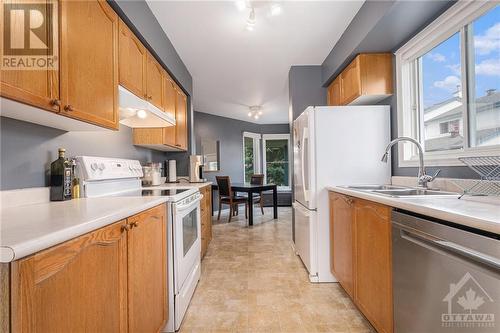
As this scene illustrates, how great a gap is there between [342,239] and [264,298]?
0.79m

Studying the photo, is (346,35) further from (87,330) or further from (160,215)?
(87,330)

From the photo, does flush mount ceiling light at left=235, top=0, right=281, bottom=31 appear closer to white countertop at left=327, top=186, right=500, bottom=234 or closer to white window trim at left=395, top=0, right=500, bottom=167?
white window trim at left=395, top=0, right=500, bottom=167

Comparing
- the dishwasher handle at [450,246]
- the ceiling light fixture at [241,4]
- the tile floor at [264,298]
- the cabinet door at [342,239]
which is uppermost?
the ceiling light fixture at [241,4]

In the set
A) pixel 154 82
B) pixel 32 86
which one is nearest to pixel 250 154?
pixel 154 82

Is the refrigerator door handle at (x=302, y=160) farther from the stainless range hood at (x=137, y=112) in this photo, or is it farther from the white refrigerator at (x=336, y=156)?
the stainless range hood at (x=137, y=112)

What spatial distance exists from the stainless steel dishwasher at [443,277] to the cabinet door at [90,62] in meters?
1.70

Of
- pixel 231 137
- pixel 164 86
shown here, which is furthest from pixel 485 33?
pixel 231 137

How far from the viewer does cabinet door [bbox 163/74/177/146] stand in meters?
2.61

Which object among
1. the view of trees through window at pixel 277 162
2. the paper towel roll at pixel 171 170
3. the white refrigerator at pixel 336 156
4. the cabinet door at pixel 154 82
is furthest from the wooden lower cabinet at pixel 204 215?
the view of trees through window at pixel 277 162

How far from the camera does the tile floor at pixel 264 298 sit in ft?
5.25

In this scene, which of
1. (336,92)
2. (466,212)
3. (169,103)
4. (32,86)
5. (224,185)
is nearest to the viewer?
(466,212)

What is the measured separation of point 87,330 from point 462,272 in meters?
1.27

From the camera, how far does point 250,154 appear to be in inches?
278

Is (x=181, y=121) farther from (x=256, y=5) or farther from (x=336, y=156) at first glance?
(x=336, y=156)
